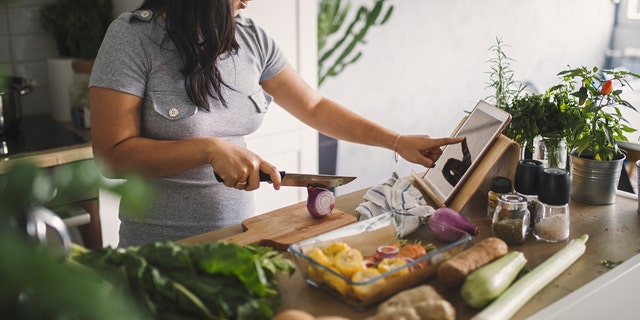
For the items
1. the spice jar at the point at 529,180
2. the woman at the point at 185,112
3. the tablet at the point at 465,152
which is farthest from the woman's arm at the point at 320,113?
the spice jar at the point at 529,180

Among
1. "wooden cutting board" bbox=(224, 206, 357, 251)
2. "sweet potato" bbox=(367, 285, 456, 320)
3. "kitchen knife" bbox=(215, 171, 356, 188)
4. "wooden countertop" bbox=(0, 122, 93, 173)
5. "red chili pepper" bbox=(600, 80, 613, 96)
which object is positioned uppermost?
"red chili pepper" bbox=(600, 80, 613, 96)

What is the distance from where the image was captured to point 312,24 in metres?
2.81

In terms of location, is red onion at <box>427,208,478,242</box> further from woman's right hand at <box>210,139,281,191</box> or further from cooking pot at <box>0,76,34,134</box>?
cooking pot at <box>0,76,34,134</box>

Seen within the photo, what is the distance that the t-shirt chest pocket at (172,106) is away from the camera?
158 cm

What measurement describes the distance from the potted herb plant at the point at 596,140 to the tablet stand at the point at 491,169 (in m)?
0.17

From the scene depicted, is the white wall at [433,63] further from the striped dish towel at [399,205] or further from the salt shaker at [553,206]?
the salt shaker at [553,206]

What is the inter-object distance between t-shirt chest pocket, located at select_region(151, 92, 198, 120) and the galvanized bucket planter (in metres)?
0.99

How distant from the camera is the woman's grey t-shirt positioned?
155 cm

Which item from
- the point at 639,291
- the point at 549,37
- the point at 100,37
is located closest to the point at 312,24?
the point at 100,37

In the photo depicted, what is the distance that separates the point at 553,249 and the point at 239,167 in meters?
0.69

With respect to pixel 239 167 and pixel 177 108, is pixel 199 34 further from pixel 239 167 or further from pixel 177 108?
pixel 239 167

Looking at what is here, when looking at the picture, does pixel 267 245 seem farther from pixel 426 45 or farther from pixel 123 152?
pixel 426 45

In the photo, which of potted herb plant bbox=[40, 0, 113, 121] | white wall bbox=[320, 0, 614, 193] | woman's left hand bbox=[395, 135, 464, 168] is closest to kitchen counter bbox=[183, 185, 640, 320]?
woman's left hand bbox=[395, 135, 464, 168]

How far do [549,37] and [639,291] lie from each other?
4.09m
